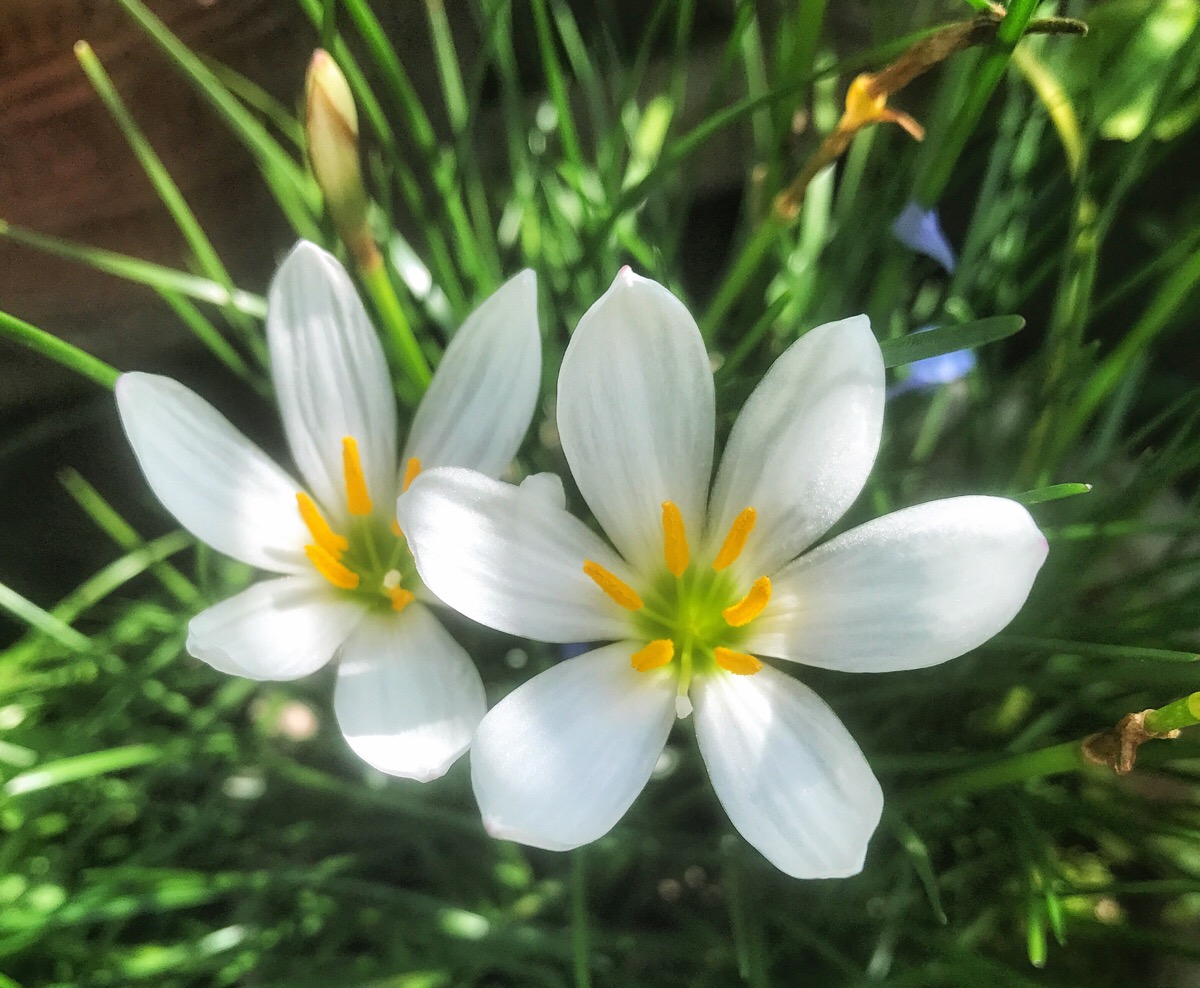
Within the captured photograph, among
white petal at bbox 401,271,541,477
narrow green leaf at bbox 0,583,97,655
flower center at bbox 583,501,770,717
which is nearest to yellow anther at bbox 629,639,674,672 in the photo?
flower center at bbox 583,501,770,717

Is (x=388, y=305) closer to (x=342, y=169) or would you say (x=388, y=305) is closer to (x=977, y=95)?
(x=342, y=169)

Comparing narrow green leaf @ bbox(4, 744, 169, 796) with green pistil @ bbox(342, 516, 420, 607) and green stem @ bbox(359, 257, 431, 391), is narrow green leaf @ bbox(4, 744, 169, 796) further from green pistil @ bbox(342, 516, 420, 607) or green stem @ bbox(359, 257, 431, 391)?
green stem @ bbox(359, 257, 431, 391)

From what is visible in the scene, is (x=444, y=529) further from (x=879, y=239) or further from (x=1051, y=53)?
(x=1051, y=53)

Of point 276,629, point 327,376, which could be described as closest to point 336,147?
point 327,376

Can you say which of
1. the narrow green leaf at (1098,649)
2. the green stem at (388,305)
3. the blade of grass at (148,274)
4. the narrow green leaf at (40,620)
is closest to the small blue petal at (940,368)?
the narrow green leaf at (1098,649)

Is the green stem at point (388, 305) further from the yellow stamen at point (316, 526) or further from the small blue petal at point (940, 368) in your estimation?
the small blue petal at point (940, 368)

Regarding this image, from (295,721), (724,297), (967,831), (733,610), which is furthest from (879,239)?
(295,721)
